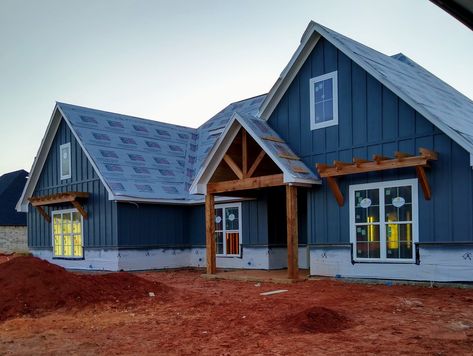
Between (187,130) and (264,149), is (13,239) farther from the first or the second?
(264,149)

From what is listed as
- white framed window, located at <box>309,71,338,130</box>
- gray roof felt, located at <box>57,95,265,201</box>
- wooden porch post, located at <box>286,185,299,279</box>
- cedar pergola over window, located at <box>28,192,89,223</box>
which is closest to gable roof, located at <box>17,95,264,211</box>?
gray roof felt, located at <box>57,95,265,201</box>

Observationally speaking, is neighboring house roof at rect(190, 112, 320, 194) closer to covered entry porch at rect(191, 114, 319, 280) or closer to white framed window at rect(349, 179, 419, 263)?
covered entry porch at rect(191, 114, 319, 280)

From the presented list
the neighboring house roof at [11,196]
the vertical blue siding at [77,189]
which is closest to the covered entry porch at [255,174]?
the vertical blue siding at [77,189]

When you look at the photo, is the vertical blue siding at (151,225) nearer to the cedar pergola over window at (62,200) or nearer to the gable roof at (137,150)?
the gable roof at (137,150)

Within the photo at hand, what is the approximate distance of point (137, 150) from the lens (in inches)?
804

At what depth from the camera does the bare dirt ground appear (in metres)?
6.42

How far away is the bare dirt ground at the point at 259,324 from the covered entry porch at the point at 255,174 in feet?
7.93

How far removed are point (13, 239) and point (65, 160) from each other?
57.4 feet

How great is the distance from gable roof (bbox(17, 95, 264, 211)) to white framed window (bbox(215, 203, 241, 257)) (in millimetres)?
1494

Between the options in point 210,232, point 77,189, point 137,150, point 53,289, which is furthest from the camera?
point 137,150

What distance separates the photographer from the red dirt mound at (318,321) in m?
7.27

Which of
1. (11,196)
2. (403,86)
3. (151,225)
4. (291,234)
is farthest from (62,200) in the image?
(11,196)

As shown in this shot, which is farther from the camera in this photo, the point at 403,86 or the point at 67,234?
the point at 67,234

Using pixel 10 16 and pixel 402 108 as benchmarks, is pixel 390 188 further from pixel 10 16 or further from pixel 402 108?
pixel 10 16
